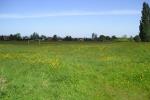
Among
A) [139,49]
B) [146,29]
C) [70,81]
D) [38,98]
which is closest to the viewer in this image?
[38,98]

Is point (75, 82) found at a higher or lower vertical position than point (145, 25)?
lower

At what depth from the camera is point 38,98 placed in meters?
19.5

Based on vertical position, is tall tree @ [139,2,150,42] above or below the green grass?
above

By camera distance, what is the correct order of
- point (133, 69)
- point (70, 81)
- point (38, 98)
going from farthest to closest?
point (133, 69) < point (70, 81) < point (38, 98)

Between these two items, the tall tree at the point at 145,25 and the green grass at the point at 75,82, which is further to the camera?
the tall tree at the point at 145,25

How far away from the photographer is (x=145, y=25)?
8644cm

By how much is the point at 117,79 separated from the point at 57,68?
6189 mm

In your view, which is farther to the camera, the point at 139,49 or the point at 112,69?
the point at 139,49

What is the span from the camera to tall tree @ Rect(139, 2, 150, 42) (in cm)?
8469

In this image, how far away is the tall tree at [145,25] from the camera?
8469cm

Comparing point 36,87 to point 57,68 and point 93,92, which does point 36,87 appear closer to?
point 93,92

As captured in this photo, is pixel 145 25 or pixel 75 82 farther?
pixel 145 25

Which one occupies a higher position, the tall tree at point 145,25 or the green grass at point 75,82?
the tall tree at point 145,25

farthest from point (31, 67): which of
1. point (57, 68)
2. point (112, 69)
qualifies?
point (112, 69)
